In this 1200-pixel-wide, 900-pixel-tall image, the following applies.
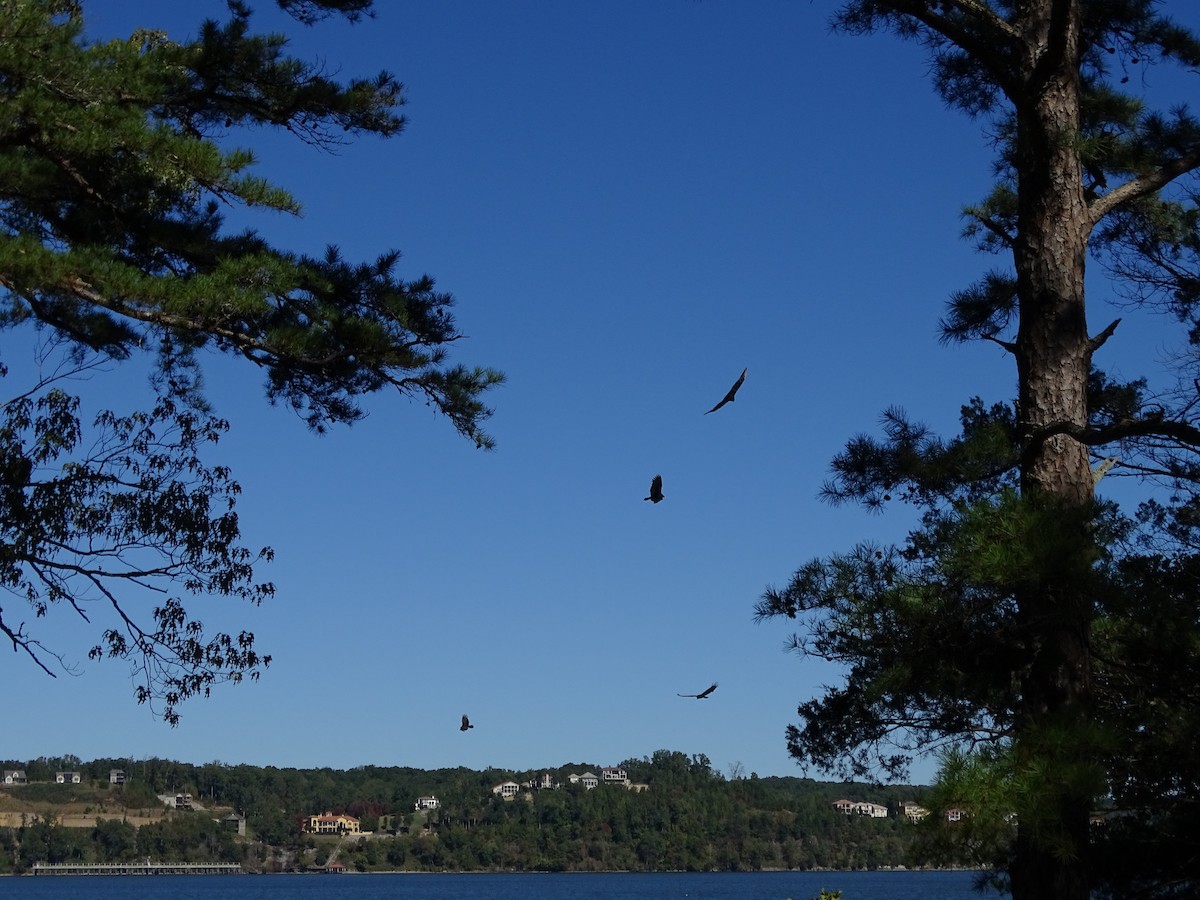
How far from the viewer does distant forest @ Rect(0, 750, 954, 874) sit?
358ft

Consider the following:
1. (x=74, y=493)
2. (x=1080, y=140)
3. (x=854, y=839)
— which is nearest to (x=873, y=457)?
(x=1080, y=140)

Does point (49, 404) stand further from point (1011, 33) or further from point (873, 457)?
point (1011, 33)

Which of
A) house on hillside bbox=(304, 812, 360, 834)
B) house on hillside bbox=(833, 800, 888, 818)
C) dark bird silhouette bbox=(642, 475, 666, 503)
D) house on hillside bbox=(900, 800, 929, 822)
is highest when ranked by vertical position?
dark bird silhouette bbox=(642, 475, 666, 503)

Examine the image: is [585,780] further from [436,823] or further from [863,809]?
[863,809]

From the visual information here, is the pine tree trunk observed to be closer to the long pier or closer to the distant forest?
the distant forest

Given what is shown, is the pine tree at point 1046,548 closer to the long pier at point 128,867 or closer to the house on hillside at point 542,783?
the long pier at point 128,867

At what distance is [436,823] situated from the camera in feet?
404

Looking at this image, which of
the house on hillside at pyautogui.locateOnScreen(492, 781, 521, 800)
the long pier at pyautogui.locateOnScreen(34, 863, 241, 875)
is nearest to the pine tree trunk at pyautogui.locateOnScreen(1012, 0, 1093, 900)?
the long pier at pyautogui.locateOnScreen(34, 863, 241, 875)

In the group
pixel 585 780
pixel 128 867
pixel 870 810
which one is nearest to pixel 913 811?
pixel 870 810

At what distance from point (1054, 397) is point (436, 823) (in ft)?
404

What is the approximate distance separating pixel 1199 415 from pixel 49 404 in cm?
650

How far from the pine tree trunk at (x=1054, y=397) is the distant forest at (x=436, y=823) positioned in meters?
101

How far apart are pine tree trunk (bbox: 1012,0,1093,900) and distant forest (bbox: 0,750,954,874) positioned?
3975 inches

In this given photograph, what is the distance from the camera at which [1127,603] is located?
5.03 m
